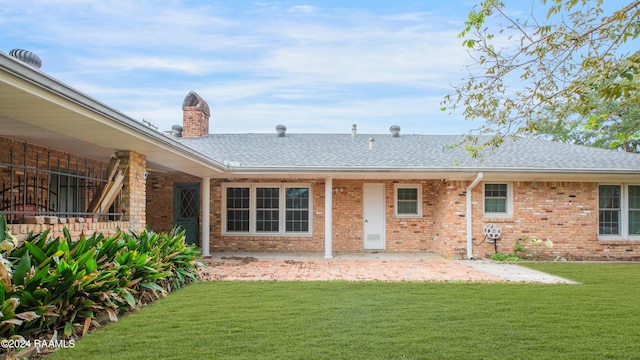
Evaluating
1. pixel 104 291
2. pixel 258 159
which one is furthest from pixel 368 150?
pixel 104 291

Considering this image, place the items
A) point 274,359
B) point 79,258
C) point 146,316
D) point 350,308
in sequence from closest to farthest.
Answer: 1. point 274,359
2. point 79,258
3. point 146,316
4. point 350,308

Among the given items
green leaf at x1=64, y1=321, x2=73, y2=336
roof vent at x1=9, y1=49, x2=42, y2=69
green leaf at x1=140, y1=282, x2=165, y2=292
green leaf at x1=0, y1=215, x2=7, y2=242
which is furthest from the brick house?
green leaf at x1=64, y1=321, x2=73, y2=336

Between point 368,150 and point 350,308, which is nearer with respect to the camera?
point 350,308

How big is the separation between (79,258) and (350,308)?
3.48m

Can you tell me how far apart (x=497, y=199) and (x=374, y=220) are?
12.1 feet

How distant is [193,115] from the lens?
1711 centimetres

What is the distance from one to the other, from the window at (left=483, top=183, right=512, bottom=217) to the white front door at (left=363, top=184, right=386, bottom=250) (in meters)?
3.11

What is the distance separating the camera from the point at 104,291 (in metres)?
5.61

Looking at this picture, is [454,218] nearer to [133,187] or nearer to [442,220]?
[442,220]

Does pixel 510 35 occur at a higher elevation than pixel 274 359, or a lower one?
higher

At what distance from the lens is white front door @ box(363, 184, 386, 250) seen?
14.7 metres

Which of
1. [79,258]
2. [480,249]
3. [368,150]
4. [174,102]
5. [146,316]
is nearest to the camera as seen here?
[79,258]

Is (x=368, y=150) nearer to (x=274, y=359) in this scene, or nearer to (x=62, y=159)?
(x=62, y=159)

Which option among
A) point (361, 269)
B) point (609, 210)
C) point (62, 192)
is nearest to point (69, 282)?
point (62, 192)
